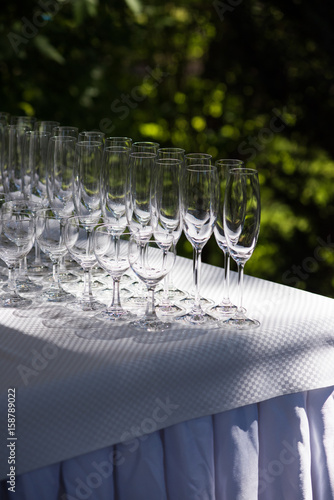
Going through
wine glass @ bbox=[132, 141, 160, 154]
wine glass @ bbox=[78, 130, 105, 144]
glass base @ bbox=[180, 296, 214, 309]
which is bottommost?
glass base @ bbox=[180, 296, 214, 309]

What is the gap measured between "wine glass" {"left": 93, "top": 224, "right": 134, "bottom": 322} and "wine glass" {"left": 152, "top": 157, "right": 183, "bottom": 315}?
0.09m

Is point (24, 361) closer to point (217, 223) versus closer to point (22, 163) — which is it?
point (217, 223)

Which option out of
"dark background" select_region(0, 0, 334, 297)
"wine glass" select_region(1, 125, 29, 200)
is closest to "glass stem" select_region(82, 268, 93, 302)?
→ "wine glass" select_region(1, 125, 29, 200)

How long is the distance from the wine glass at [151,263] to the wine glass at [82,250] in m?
0.10

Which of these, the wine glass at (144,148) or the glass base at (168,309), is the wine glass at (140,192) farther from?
the wine glass at (144,148)

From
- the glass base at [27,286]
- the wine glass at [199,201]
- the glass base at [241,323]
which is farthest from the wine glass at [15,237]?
the glass base at [241,323]

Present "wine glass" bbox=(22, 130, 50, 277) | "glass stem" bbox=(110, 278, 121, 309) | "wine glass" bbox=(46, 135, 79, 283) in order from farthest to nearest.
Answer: "wine glass" bbox=(22, 130, 50, 277) < "wine glass" bbox=(46, 135, 79, 283) < "glass stem" bbox=(110, 278, 121, 309)

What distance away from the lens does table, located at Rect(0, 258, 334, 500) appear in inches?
50.0

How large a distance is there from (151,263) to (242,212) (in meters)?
0.20

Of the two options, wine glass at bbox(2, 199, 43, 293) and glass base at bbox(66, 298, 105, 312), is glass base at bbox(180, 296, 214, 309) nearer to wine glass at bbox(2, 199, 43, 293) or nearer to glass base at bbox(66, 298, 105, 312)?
glass base at bbox(66, 298, 105, 312)

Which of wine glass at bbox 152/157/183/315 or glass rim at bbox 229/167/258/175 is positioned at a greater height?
glass rim at bbox 229/167/258/175

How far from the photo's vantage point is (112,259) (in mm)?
1488

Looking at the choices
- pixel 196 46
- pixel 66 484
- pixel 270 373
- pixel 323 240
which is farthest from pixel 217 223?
pixel 196 46

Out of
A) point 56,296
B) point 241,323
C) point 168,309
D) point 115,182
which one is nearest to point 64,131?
point 115,182
